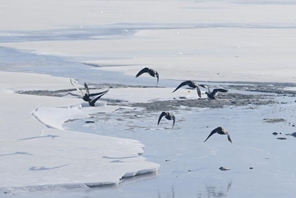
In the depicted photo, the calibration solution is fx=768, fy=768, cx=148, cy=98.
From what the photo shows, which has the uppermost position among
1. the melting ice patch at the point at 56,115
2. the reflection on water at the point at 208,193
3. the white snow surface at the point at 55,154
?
the melting ice patch at the point at 56,115

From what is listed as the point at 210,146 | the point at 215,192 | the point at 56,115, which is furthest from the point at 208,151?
the point at 56,115

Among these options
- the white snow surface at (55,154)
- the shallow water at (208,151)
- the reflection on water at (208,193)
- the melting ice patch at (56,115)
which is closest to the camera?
the reflection on water at (208,193)

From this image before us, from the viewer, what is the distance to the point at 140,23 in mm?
30703

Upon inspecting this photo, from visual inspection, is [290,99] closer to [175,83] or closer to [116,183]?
[175,83]

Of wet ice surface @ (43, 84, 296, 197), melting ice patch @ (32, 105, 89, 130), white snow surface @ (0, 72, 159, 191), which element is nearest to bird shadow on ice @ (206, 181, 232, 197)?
wet ice surface @ (43, 84, 296, 197)

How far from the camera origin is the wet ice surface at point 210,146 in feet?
26.0

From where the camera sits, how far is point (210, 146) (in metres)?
9.86

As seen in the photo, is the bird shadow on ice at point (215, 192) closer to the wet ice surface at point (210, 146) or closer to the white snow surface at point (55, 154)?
the wet ice surface at point (210, 146)

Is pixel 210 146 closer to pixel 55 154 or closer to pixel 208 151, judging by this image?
pixel 208 151

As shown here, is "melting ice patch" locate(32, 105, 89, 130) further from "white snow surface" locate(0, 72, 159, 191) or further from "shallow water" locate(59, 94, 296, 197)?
"shallow water" locate(59, 94, 296, 197)

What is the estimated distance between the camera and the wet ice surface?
26.0ft

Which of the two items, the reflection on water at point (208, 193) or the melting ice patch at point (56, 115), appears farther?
the melting ice patch at point (56, 115)

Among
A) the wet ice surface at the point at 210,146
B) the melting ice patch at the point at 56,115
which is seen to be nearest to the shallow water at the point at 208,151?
the wet ice surface at the point at 210,146

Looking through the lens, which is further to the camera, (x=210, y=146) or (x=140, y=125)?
(x=140, y=125)
